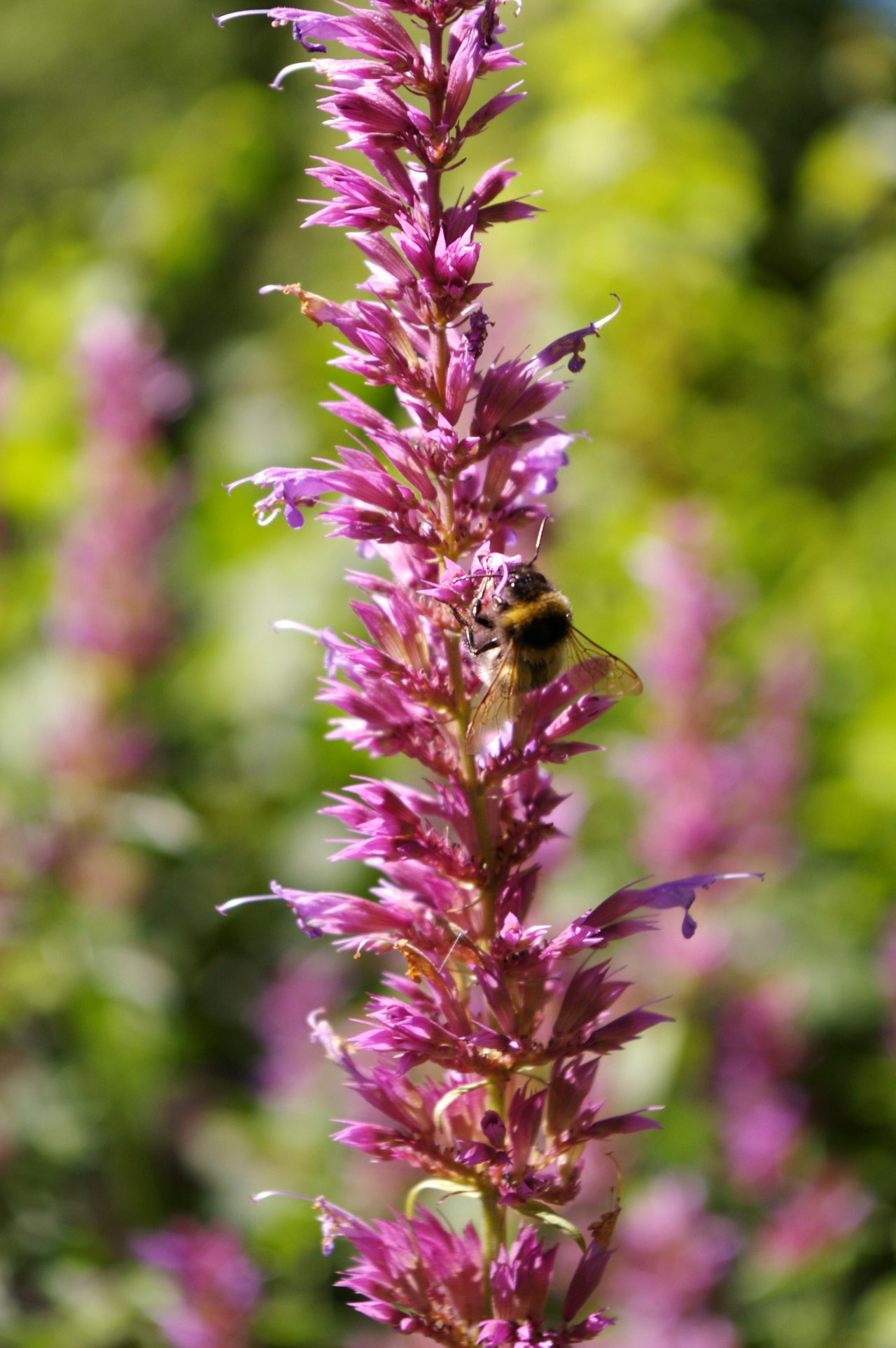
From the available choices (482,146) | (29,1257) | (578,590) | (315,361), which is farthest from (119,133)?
(29,1257)

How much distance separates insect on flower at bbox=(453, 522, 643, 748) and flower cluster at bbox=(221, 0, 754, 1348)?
3cm

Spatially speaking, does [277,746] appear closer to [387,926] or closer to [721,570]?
[721,570]

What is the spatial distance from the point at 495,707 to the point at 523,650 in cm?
18

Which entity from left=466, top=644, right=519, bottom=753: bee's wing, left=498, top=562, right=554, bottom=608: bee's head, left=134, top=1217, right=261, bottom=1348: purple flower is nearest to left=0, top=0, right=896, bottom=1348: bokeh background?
left=134, top=1217, right=261, bottom=1348: purple flower

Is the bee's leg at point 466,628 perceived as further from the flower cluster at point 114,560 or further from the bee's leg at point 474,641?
the flower cluster at point 114,560

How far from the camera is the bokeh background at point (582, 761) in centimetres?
319

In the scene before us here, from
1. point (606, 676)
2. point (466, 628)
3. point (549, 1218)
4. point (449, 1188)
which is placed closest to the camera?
point (549, 1218)

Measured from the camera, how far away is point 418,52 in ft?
4.28

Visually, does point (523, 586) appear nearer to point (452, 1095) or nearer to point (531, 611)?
point (531, 611)

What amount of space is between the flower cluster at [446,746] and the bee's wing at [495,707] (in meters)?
0.01

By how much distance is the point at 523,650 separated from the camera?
1.57m

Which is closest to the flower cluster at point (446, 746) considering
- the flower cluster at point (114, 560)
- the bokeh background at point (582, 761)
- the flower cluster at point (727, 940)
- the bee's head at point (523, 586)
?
the bee's head at point (523, 586)

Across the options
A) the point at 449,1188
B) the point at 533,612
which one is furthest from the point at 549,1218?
the point at 533,612

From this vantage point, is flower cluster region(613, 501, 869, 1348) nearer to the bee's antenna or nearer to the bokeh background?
the bokeh background
